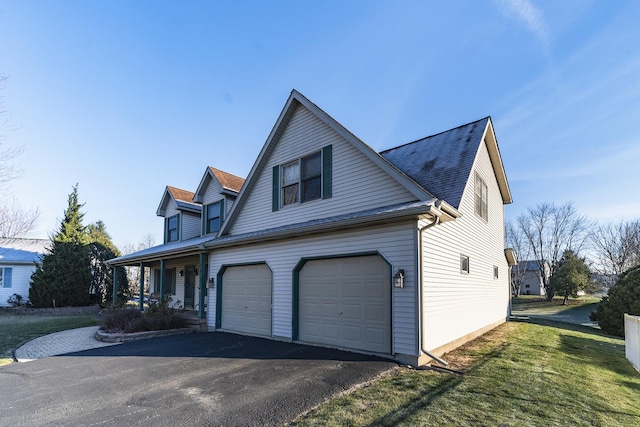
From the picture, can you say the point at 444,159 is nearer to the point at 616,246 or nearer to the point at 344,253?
the point at 344,253

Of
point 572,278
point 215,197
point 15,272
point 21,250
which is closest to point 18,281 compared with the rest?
point 15,272

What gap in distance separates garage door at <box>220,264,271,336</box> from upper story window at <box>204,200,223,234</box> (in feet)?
14.9

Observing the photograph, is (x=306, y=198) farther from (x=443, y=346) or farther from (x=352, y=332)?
(x=443, y=346)

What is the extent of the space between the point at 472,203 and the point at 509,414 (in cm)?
742

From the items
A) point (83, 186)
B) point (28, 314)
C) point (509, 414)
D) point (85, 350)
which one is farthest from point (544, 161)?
point (28, 314)

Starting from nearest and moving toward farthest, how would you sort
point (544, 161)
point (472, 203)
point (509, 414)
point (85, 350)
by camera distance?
point (509, 414)
point (85, 350)
point (472, 203)
point (544, 161)

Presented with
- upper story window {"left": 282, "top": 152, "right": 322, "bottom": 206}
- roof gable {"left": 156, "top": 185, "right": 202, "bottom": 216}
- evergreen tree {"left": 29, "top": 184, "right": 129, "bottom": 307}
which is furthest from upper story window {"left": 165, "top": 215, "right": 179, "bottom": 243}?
upper story window {"left": 282, "top": 152, "right": 322, "bottom": 206}

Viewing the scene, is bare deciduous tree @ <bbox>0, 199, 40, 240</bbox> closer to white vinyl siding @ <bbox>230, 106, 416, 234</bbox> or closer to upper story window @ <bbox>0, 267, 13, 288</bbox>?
upper story window @ <bbox>0, 267, 13, 288</bbox>

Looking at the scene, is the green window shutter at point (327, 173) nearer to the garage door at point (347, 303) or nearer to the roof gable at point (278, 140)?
the roof gable at point (278, 140)

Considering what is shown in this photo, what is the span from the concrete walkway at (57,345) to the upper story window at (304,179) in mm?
6726

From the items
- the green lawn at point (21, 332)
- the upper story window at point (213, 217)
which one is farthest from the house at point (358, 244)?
the green lawn at point (21, 332)

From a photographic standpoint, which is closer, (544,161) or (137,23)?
(137,23)

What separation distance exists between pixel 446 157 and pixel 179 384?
9017mm

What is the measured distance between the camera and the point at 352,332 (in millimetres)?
8047
